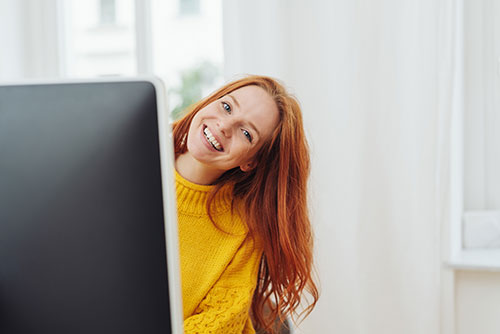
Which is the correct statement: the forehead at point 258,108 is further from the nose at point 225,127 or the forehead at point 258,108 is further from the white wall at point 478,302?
the white wall at point 478,302

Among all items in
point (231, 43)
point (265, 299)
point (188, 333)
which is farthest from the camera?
point (231, 43)

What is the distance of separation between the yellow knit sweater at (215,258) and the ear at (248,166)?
0.20ft

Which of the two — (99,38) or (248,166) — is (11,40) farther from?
(248,166)

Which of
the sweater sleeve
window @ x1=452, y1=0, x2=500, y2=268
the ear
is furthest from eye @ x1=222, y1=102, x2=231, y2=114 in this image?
window @ x1=452, y1=0, x2=500, y2=268

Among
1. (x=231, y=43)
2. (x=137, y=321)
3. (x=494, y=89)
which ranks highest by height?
(x=231, y=43)

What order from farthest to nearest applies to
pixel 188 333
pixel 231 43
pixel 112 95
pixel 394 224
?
1. pixel 231 43
2. pixel 394 224
3. pixel 188 333
4. pixel 112 95

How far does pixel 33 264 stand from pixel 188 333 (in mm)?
510

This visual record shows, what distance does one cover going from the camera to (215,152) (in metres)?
1.12

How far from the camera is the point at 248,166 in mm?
1164

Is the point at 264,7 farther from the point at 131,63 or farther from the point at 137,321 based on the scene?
the point at 137,321

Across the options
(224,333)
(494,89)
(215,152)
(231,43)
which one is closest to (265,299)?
(224,333)

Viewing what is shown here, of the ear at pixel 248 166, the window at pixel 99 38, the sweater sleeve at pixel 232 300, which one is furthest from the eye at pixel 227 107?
the window at pixel 99 38

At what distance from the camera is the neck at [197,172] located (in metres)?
1.17

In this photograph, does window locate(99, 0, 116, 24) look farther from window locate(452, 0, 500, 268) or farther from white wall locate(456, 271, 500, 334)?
white wall locate(456, 271, 500, 334)
